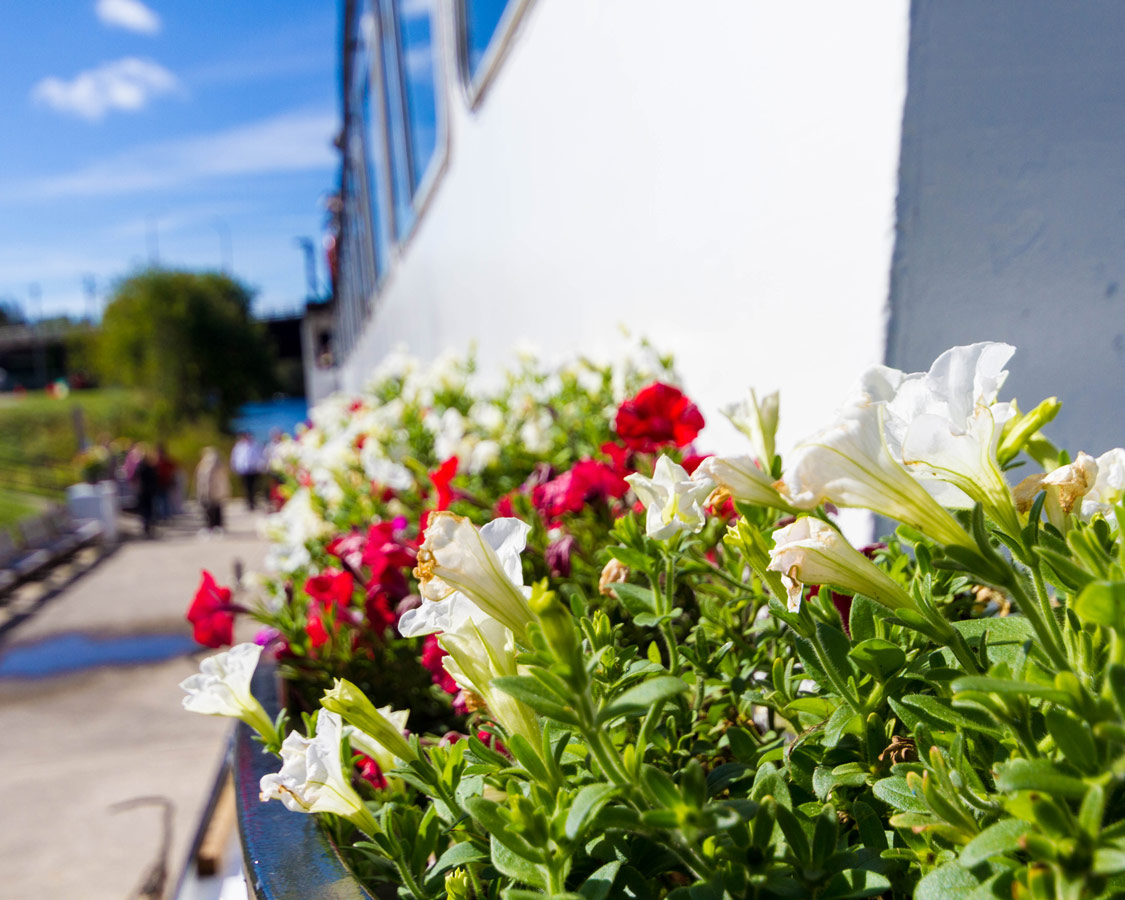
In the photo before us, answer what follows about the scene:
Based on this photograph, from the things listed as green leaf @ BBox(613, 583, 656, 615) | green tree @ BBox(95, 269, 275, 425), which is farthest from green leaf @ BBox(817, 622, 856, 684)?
green tree @ BBox(95, 269, 275, 425)

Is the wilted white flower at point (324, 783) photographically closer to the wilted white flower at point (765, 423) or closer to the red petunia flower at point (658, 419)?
the wilted white flower at point (765, 423)

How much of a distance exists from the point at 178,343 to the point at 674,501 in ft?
139

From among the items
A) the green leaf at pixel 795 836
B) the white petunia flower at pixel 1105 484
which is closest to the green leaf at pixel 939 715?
the green leaf at pixel 795 836

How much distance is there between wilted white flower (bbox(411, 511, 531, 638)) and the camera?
0.72 m

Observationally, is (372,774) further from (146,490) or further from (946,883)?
(146,490)

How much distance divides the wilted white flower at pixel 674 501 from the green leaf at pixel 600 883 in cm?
28

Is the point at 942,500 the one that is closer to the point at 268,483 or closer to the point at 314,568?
the point at 314,568

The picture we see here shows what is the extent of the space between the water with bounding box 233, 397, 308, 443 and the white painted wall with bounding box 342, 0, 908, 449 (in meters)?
39.2

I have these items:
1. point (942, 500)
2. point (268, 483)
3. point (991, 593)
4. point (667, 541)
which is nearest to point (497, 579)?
point (667, 541)

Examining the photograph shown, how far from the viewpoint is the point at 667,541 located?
0.95 metres

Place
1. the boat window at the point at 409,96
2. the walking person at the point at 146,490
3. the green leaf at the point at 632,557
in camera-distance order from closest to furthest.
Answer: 1. the green leaf at the point at 632,557
2. the boat window at the point at 409,96
3. the walking person at the point at 146,490

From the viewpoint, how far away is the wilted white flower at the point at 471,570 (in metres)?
0.72

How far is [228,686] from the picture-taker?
3.44ft

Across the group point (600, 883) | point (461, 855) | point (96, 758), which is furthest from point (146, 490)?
point (600, 883)
